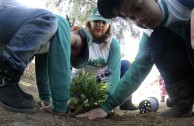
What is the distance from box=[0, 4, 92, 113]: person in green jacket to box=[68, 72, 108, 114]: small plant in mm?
214

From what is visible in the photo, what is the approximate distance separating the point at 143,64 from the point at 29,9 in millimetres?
1012

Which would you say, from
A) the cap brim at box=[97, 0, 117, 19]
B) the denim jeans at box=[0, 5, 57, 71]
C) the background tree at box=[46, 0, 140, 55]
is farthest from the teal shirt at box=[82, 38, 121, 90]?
the background tree at box=[46, 0, 140, 55]

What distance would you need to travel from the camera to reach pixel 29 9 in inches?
83.0

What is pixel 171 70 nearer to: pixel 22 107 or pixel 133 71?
pixel 133 71

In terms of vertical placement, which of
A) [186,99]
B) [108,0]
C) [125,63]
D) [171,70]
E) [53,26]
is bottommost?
[125,63]

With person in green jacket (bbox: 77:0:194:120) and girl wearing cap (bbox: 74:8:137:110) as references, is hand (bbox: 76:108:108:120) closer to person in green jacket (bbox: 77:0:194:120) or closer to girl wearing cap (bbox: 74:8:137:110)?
person in green jacket (bbox: 77:0:194:120)

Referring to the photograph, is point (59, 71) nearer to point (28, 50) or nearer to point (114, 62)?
point (28, 50)

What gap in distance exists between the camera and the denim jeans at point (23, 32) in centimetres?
187

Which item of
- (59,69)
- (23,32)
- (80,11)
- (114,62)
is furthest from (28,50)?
(80,11)

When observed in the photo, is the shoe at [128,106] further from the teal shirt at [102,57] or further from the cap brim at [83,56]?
the cap brim at [83,56]

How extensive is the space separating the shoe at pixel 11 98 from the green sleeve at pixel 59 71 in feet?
0.95

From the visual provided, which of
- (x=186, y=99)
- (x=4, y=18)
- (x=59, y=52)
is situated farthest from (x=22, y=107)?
(x=186, y=99)

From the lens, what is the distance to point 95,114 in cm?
230

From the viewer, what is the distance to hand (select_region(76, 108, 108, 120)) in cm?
222
